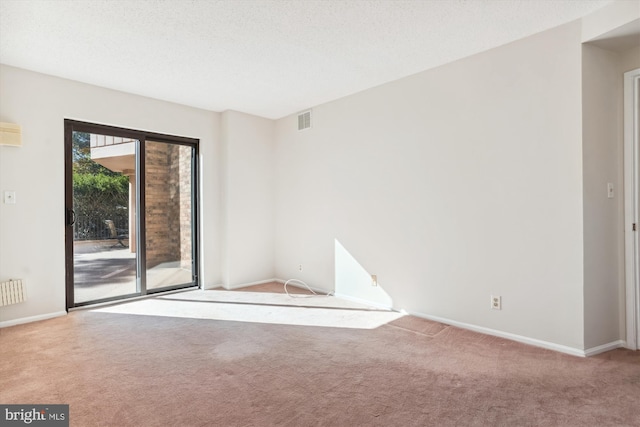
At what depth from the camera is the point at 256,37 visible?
9.98ft

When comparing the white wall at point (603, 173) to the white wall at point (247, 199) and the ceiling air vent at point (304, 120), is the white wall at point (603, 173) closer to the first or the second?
the ceiling air vent at point (304, 120)

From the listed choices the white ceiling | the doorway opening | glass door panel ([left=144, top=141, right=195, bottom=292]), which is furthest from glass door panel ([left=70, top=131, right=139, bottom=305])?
the doorway opening

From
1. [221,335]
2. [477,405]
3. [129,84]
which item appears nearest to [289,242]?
[221,335]

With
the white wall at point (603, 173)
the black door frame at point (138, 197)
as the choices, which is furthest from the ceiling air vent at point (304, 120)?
the white wall at point (603, 173)

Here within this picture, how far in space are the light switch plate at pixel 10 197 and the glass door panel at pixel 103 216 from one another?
0.55 metres

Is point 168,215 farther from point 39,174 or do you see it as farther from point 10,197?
point 10,197

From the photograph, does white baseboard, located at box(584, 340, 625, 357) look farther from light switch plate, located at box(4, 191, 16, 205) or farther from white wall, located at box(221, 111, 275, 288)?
light switch plate, located at box(4, 191, 16, 205)

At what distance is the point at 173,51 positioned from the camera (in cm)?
329

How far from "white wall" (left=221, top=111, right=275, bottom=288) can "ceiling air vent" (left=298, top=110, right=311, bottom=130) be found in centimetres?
70

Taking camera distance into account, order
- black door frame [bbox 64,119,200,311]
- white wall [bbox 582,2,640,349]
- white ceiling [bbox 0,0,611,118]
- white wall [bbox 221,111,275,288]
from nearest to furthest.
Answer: white ceiling [bbox 0,0,611,118] → white wall [bbox 582,2,640,349] → black door frame [bbox 64,119,200,311] → white wall [bbox 221,111,275,288]

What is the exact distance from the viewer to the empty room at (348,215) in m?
2.38

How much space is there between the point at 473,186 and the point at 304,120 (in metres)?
2.72

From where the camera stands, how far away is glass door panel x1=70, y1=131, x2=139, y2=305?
422 centimetres

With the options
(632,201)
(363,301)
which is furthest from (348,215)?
(632,201)
